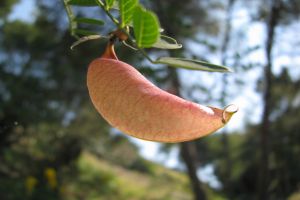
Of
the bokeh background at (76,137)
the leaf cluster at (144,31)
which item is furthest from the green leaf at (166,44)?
the bokeh background at (76,137)

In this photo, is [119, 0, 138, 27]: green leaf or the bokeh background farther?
the bokeh background

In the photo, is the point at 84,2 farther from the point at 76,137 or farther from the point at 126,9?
the point at 76,137

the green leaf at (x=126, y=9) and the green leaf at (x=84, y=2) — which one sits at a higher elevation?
the green leaf at (x=126, y=9)

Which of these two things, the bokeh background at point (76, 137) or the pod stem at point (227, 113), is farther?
the bokeh background at point (76, 137)

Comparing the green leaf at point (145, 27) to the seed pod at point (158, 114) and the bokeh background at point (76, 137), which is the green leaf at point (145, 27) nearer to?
the seed pod at point (158, 114)

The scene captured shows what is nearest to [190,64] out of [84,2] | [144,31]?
[144,31]

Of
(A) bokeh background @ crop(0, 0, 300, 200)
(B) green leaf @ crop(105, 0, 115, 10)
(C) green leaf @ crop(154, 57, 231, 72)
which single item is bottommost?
(A) bokeh background @ crop(0, 0, 300, 200)

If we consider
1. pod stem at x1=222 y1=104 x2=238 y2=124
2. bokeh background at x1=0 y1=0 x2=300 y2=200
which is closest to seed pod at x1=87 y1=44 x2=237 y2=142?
pod stem at x1=222 y1=104 x2=238 y2=124

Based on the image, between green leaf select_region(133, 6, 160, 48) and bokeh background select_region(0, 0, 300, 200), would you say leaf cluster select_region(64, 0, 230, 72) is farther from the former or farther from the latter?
bokeh background select_region(0, 0, 300, 200)

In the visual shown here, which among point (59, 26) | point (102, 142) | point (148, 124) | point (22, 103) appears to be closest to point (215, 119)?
point (148, 124)
